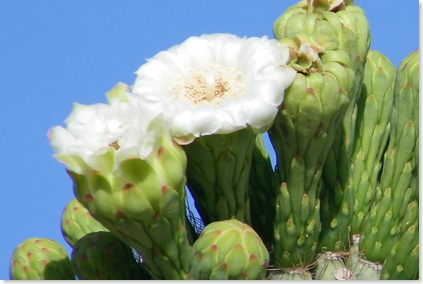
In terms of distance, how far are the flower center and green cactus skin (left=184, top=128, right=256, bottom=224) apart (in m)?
0.15

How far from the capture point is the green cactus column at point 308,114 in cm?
482

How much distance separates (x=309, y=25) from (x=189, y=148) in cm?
76

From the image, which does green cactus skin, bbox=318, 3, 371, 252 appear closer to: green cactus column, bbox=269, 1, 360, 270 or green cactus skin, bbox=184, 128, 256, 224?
green cactus column, bbox=269, 1, 360, 270

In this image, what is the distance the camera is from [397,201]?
5359 mm

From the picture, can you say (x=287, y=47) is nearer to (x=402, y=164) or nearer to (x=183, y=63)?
(x=183, y=63)

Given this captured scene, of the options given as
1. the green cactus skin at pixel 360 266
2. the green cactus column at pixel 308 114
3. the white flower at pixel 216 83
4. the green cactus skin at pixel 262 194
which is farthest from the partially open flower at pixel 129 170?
the green cactus skin at pixel 360 266

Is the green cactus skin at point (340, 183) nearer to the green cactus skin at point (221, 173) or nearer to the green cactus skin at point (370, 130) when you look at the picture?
the green cactus skin at point (370, 130)

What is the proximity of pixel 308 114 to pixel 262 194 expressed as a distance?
2.06 feet

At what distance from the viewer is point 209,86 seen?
15.8ft

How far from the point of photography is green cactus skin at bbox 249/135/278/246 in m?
5.33

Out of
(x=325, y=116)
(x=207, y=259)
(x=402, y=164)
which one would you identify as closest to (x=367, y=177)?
(x=402, y=164)

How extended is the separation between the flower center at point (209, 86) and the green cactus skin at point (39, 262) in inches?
38.1

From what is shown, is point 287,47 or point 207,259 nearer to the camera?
point 207,259

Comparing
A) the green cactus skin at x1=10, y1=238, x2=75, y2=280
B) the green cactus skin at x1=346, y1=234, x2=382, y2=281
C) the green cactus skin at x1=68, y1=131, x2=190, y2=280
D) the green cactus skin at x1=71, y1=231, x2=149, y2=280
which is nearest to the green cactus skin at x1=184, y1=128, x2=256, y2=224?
the green cactus skin at x1=68, y1=131, x2=190, y2=280
